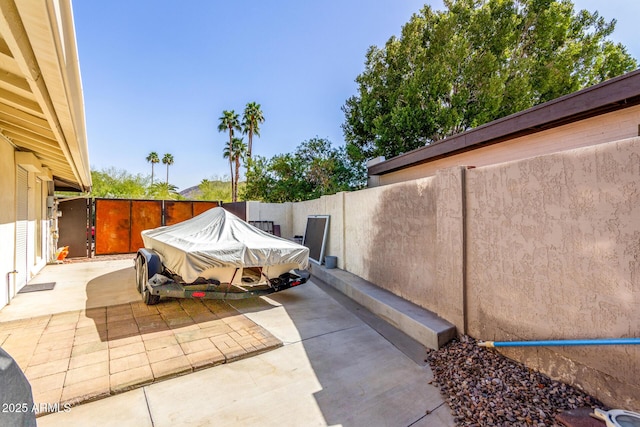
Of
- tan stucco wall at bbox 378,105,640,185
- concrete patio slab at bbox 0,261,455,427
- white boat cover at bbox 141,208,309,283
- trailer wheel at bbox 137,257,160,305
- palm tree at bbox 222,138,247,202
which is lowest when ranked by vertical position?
concrete patio slab at bbox 0,261,455,427

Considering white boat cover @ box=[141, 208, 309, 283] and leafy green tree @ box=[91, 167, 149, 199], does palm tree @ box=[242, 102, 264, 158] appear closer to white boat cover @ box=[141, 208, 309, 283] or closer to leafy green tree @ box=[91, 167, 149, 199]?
leafy green tree @ box=[91, 167, 149, 199]

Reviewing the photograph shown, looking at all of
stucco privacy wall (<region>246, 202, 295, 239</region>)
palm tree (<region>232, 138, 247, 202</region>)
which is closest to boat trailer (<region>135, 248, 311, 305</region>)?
stucco privacy wall (<region>246, 202, 295, 239</region>)

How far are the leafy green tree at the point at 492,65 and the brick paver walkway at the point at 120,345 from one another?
10085 mm

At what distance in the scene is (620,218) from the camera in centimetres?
233

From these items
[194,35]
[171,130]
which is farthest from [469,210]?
[171,130]

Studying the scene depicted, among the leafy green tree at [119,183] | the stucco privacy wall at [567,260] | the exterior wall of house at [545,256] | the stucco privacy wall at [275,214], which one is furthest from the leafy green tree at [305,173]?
the leafy green tree at [119,183]

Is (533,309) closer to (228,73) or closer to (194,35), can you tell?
(194,35)

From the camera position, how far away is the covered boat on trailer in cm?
439

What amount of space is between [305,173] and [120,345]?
10.6 metres

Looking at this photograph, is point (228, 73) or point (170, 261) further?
point (228, 73)

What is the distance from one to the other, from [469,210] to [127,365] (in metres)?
4.60

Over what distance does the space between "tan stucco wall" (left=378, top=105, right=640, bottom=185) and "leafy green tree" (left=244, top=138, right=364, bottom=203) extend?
5615 mm

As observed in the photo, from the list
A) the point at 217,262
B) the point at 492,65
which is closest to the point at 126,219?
the point at 217,262

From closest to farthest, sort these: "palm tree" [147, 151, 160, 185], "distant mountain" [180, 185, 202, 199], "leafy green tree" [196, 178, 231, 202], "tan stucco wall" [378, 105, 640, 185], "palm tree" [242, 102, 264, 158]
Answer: "tan stucco wall" [378, 105, 640, 185]
"palm tree" [242, 102, 264, 158]
"leafy green tree" [196, 178, 231, 202]
"distant mountain" [180, 185, 202, 199]
"palm tree" [147, 151, 160, 185]
